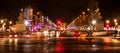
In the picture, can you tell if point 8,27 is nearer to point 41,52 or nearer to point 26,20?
point 26,20

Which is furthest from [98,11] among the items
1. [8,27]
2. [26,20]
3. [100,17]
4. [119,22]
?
[8,27]

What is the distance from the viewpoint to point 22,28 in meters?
94.8

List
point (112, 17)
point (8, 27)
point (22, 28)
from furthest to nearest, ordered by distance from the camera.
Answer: point (8, 27)
point (112, 17)
point (22, 28)

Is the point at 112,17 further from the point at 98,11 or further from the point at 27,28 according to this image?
the point at 27,28

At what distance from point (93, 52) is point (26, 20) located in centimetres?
7638

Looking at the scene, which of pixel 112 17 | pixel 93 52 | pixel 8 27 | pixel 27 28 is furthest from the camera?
pixel 8 27

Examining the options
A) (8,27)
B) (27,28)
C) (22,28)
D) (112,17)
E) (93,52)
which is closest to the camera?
(93,52)

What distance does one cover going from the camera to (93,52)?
954 inches

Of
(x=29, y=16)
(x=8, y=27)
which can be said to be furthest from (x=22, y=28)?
(x=8, y=27)

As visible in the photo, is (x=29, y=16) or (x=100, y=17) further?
(x=29, y=16)

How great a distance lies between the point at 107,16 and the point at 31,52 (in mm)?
78987

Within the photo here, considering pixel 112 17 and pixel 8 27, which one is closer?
pixel 112 17

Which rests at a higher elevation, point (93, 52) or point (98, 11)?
point (98, 11)

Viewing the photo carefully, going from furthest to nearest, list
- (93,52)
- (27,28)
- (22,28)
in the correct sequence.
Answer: (27,28), (22,28), (93,52)
